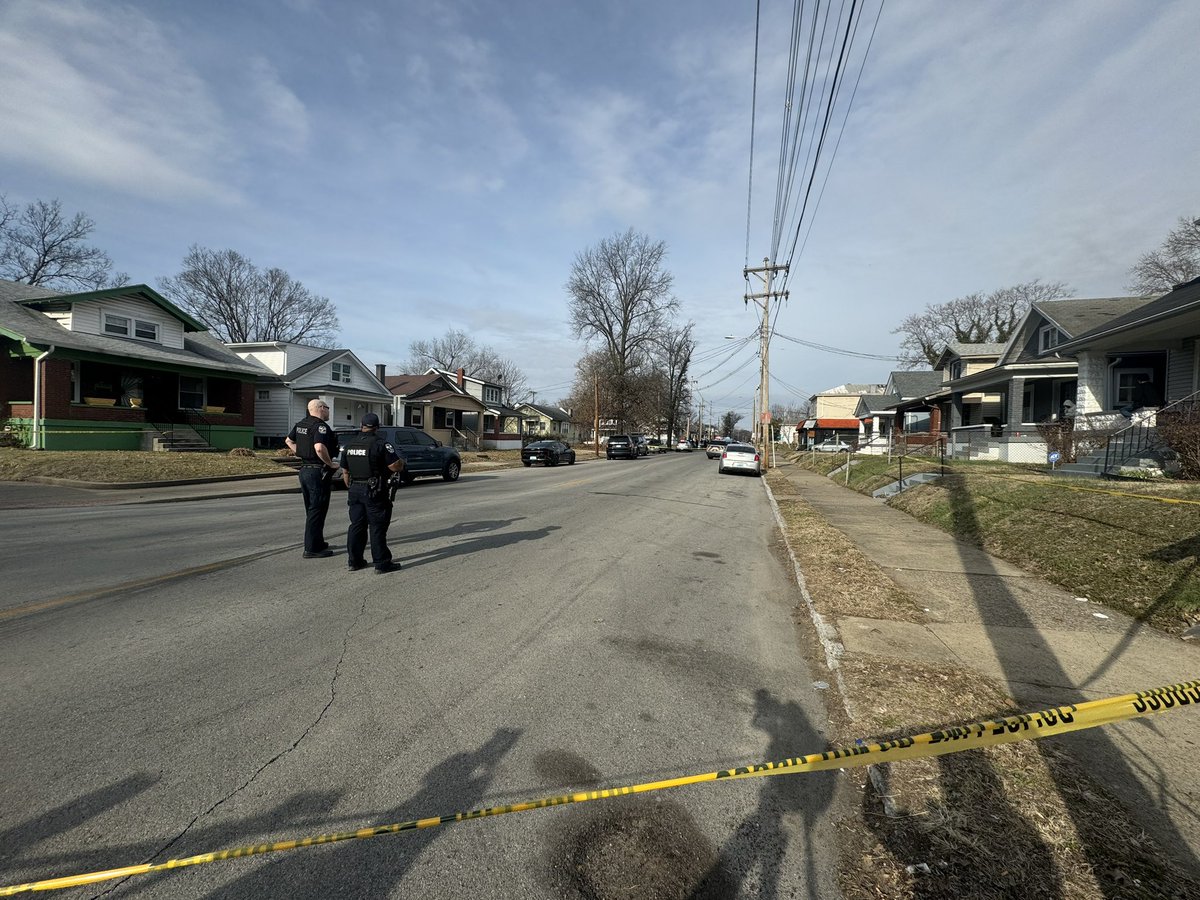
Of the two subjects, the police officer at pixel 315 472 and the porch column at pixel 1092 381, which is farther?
the porch column at pixel 1092 381

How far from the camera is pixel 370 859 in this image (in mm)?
2227

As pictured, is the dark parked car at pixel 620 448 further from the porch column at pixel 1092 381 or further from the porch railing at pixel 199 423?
the porch column at pixel 1092 381

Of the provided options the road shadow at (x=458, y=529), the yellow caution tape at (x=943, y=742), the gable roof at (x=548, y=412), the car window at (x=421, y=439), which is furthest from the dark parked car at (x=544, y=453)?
the gable roof at (x=548, y=412)

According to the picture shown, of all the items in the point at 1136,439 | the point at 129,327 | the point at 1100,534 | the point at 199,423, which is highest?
the point at 129,327

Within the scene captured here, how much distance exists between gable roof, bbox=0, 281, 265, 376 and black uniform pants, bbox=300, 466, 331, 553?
1853cm

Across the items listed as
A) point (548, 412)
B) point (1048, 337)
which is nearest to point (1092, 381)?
point (1048, 337)

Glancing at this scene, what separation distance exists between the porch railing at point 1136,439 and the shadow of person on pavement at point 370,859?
15.0 meters

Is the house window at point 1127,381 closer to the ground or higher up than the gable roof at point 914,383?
closer to the ground

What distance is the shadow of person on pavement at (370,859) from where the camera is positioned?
6.78 feet

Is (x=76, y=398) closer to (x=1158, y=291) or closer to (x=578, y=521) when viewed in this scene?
(x=578, y=521)

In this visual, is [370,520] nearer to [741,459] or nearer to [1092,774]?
[1092,774]

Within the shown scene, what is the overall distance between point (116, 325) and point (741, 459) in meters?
26.1

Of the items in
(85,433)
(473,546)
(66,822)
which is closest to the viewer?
(66,822)

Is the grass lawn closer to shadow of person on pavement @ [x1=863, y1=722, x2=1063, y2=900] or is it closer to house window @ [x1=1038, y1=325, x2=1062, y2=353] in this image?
shadow of person on pavement @ [x1=863, y1=722, x2=1063, y2=900]
